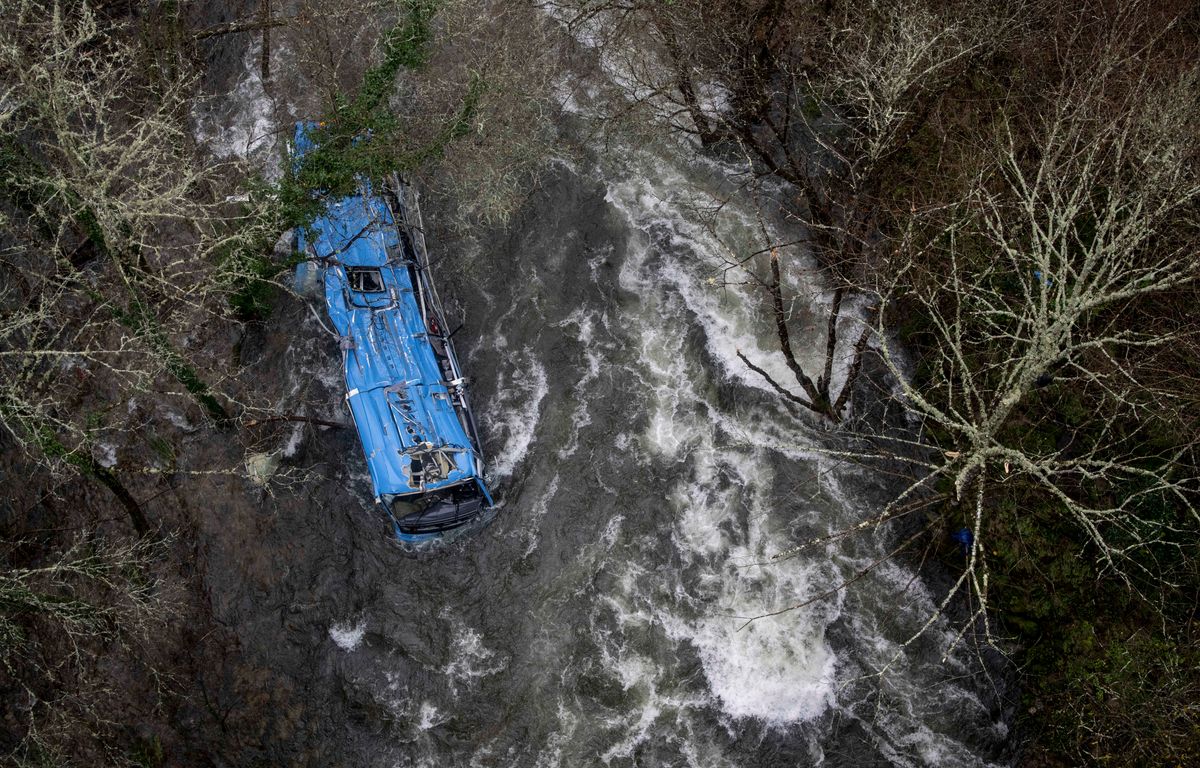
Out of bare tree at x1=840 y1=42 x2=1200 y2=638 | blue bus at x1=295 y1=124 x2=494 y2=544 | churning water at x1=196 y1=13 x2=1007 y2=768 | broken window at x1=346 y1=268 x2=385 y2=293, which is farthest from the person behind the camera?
broken window at x1=346 y1=268 x2=385 y2=293

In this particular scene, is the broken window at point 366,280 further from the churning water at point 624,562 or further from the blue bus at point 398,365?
the churning water at point 624,562

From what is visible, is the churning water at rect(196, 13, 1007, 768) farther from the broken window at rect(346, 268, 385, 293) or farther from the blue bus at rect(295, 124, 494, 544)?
the broken window at rect(346, 268, 385, 293)

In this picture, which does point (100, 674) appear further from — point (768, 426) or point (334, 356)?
point (768, 426)

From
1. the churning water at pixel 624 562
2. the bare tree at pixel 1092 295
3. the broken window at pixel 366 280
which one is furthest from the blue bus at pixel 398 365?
the bare tree at pixel 1092 295

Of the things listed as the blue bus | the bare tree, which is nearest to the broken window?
the blue bus

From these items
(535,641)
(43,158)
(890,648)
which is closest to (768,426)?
(890,648)

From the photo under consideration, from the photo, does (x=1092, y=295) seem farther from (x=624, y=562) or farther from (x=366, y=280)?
(x=366, y=280)

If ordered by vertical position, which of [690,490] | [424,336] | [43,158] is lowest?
[690,490]

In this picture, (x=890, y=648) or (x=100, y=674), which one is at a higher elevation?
(x=100, y=674)
